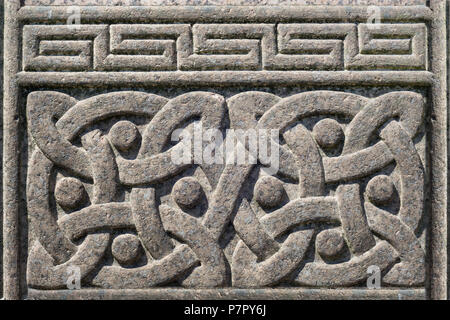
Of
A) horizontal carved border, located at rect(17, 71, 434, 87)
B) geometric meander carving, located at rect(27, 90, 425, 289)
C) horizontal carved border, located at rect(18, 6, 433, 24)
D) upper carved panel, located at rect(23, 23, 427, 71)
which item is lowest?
geometric meander carving, located at rect(27, 90, 425, 289)

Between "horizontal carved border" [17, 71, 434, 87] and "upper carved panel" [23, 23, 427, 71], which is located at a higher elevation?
"upper carved panel" [23, 23, 427, 71]

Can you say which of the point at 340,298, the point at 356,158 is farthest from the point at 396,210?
the point at 340,298

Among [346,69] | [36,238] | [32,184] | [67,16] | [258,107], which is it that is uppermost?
[67,16]

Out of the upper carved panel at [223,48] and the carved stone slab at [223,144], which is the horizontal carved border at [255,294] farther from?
the upper carved panel at [223,48]

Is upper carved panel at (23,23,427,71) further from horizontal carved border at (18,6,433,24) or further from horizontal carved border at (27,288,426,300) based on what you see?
horizontal carved border at (27,288,426,300)

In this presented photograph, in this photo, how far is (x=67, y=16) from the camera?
4.33 feet

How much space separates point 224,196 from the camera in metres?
1.26

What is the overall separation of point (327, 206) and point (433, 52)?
23.0 inches

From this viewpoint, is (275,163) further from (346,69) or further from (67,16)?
(67,16)

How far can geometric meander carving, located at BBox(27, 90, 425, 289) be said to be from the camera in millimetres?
1254

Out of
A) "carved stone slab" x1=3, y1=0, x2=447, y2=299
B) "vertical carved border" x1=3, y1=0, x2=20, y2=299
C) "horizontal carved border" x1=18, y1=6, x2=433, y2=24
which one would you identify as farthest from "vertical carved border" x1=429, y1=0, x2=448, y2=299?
"vertical carved border" x1=3, y1=0, x2=20, y2=299

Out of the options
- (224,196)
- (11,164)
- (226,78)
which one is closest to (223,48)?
(226,78)

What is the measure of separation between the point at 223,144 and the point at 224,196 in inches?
6.1

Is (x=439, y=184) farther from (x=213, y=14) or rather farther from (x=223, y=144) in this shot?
(x=213, y=14)
